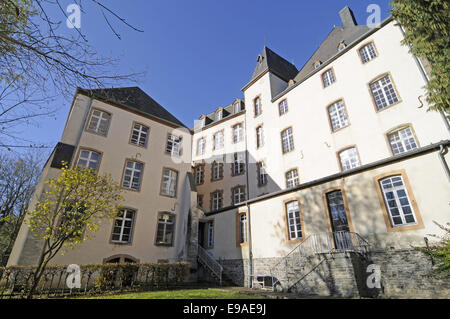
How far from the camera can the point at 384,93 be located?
13.5 metres

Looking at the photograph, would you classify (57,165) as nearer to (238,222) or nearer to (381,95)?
(238,222)

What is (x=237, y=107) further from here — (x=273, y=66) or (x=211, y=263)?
(x=211, y=263)

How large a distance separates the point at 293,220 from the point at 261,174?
321 inches

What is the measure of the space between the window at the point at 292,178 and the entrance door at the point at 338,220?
234 inches

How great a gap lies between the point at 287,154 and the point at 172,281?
1203 centimetres

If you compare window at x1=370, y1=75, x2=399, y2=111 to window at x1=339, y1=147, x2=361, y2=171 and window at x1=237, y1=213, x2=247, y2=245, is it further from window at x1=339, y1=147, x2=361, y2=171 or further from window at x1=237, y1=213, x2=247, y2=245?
A: window at x1=237, y1=213, x2=247, y2=245

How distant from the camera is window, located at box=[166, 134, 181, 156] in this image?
17.9 meters

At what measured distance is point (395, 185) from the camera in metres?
8.95

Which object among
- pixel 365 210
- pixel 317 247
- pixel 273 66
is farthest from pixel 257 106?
pixel 317 247

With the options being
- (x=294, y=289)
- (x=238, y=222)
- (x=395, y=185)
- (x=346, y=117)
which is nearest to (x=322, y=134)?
(x=346, y=117)

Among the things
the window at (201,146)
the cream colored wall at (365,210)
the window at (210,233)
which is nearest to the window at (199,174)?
the window at (201,146)

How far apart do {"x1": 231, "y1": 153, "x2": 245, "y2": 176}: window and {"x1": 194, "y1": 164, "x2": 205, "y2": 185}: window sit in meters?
4.13

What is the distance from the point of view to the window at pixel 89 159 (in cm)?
1367

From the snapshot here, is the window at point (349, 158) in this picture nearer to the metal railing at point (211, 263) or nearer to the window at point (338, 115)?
the window at point (338, 115)
